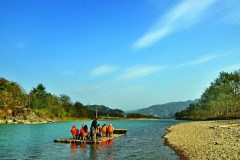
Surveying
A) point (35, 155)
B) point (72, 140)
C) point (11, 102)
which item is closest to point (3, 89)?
point (11, 102)

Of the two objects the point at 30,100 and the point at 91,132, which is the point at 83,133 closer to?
the point at 91,132

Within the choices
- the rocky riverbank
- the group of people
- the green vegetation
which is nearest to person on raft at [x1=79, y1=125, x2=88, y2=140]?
the group of people

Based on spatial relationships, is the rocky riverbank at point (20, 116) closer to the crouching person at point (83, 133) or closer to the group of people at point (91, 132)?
the group of people at point (91, 132)

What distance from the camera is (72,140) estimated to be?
140 ft

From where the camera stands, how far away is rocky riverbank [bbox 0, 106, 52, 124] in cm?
13912

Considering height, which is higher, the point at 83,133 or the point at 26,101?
the point at 26,101

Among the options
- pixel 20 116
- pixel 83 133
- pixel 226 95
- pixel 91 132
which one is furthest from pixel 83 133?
pixel 20 116

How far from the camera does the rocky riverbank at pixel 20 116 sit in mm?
139125

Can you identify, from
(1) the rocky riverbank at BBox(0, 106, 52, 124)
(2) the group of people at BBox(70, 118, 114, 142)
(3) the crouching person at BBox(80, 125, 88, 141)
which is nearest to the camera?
(2) the group of people at BBox(70, 118, 114, 142)

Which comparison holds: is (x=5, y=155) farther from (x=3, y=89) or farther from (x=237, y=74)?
(x=3, y=89)

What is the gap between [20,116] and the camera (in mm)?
148125

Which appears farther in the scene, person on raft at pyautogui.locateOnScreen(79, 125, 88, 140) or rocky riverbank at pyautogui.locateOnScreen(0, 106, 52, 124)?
rocky riverbank at pyautogui.locateOnScreen(0, 106, 52, 124)

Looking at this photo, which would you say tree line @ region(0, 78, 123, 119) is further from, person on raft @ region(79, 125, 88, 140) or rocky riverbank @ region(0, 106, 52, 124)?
person on raft @ region(79, 125, 88, 140)

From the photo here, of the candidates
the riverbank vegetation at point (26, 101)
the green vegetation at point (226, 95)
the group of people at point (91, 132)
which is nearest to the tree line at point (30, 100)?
the riverbank vegetation at point (26, 101)
